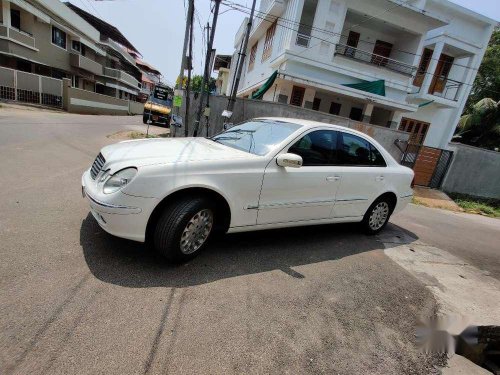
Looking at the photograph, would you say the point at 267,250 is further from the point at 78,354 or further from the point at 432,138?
the point at 432,138

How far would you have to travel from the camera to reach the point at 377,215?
5199 mm

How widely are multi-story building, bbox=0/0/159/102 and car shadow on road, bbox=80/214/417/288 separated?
20.2 m

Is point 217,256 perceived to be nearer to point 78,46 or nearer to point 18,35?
point 18,35

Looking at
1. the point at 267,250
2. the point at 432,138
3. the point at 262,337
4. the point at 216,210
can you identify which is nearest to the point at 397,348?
the point at 262,337

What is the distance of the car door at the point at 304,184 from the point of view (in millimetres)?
3643

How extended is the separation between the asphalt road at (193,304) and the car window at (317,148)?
1217mm

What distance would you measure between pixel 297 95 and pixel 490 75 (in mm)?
22062

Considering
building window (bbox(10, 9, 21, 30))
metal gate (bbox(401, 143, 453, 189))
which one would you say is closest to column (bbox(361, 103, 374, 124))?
metal gate (bbox(401, 143, 453, 189))

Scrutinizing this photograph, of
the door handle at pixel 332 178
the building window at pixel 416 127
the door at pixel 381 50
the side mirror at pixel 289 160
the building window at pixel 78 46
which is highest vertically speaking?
the door at pixel 381 50

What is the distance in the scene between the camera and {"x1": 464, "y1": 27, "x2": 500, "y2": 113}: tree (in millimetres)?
25992

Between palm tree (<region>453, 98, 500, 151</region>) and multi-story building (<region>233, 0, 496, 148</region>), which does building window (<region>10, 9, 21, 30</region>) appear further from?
palm tree (<region>453, 98, 500, 151</region>)

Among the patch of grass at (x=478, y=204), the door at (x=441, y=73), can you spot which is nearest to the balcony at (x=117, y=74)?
the door at (x=441, y=73)

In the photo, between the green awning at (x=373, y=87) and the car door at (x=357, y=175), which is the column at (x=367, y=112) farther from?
the car door at (x=357, y=175)

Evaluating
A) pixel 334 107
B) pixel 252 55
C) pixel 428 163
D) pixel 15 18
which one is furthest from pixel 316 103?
pixel 15 18
